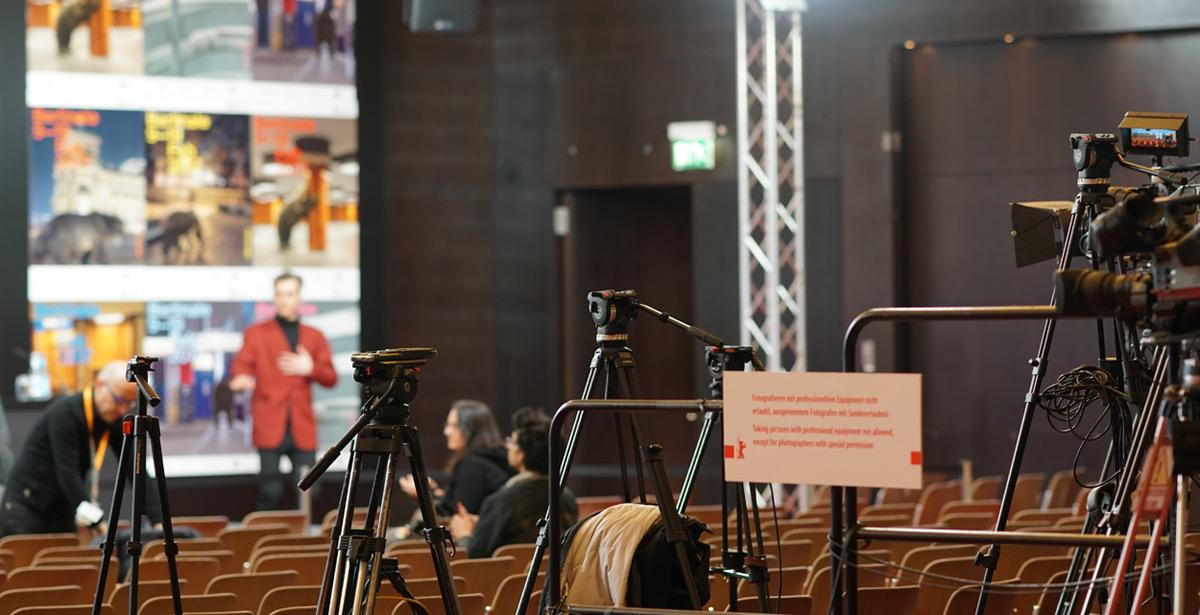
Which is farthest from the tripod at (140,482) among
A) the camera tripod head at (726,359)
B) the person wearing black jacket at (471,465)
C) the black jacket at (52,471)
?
the black jacket at (52,471)

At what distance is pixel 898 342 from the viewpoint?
10.2 meters

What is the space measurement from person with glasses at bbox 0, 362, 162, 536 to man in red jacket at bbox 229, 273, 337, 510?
10.9ft

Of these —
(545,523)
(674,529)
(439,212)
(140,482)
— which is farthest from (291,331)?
(674,529)

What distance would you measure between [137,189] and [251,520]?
331cm

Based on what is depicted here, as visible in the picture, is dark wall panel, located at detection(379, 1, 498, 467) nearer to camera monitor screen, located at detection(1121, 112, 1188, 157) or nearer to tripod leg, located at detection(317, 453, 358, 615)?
tripod leg, located at detection(317, 453, 358, 615)

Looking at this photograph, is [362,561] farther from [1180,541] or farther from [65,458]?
[65,458]

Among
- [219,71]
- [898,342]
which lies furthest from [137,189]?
[898,342]

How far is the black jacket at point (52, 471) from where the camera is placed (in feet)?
21.3

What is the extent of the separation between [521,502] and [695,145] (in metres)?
5.47

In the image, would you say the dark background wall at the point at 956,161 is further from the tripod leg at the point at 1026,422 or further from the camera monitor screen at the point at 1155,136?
the tripod leg at the point at 1026,422

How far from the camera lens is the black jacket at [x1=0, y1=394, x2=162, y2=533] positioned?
21.3 ft

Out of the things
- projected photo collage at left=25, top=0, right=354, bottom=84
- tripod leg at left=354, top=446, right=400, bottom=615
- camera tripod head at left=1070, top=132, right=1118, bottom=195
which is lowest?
tripod leg at left=354, top=446, right=400, bottom=615

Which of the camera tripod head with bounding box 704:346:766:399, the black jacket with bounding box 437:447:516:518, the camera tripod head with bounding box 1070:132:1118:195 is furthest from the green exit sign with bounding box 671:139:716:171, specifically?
the camera tripod head with bounding box 704:346:766:399

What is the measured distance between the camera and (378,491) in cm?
369
